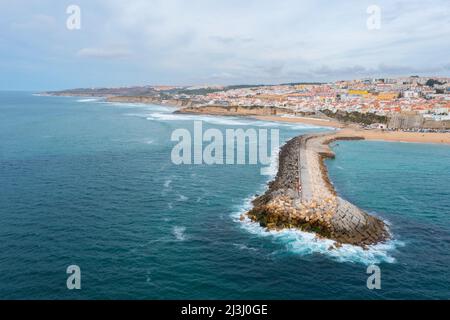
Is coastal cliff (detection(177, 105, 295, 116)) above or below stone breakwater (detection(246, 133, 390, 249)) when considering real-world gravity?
above

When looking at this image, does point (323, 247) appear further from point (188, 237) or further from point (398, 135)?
point (398, 135)

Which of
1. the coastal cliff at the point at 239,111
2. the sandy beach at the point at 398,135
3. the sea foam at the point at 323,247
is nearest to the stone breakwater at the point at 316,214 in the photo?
the sea foam at the point at 323,247

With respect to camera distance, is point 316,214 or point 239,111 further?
point 239,111

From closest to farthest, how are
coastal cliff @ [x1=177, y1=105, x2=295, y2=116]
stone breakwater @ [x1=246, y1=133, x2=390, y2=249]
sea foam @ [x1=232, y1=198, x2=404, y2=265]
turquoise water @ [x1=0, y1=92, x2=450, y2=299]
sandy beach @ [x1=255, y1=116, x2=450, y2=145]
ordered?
turquoise water @ [x1=0, y1=92, x2=450, y2=299] < sea foam @ [x1=232, y1=198, x2=404, y2=265] < stone breakwater @ [x1=246, y1=133, x2=390, y2=249] < sandy beach @ [x1=255, y1=116, x2=450, y2=145] < coastal cliff @ [x1=177, y1=105, x2=295, y2=116]

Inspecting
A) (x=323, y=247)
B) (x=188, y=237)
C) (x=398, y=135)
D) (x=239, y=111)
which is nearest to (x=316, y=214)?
(x=323, y=247)

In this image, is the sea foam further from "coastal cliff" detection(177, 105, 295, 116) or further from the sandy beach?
"coastal cliff" detection(177, 105, 295, 116)

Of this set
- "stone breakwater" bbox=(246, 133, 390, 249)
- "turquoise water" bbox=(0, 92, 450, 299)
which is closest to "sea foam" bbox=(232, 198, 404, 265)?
"turquoise water" bbox=(0, 92, 450, 299)

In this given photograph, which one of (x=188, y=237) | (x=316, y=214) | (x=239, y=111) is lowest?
(x=188, y=237)
